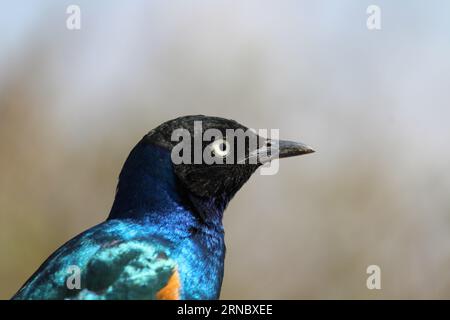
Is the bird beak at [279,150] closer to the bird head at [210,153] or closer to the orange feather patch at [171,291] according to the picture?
the bird head at [210,153]

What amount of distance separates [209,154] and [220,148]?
0.11 metres

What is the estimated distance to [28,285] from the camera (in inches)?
216

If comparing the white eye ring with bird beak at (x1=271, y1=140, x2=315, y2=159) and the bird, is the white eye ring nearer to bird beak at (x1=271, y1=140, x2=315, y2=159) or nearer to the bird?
the bird

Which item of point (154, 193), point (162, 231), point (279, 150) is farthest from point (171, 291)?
point (279, 150)

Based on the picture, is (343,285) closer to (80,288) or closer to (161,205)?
(161,205)

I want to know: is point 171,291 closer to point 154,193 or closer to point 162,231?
point 162,231

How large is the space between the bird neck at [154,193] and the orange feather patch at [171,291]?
A: 0.47m

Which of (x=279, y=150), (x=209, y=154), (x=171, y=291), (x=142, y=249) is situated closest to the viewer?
(x=171, y=291)

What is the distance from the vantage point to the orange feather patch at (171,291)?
5.40 m

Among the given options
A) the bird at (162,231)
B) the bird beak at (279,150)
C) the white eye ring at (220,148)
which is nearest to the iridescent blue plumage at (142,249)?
the bird at (162,231)

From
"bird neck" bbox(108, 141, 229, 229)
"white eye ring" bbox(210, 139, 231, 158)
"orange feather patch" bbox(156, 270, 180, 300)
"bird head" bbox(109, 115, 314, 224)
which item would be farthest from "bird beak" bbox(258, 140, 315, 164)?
"orange feather patch" bbox(156, 270, 180, 300)

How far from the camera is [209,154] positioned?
239 inches

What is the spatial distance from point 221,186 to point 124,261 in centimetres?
95
